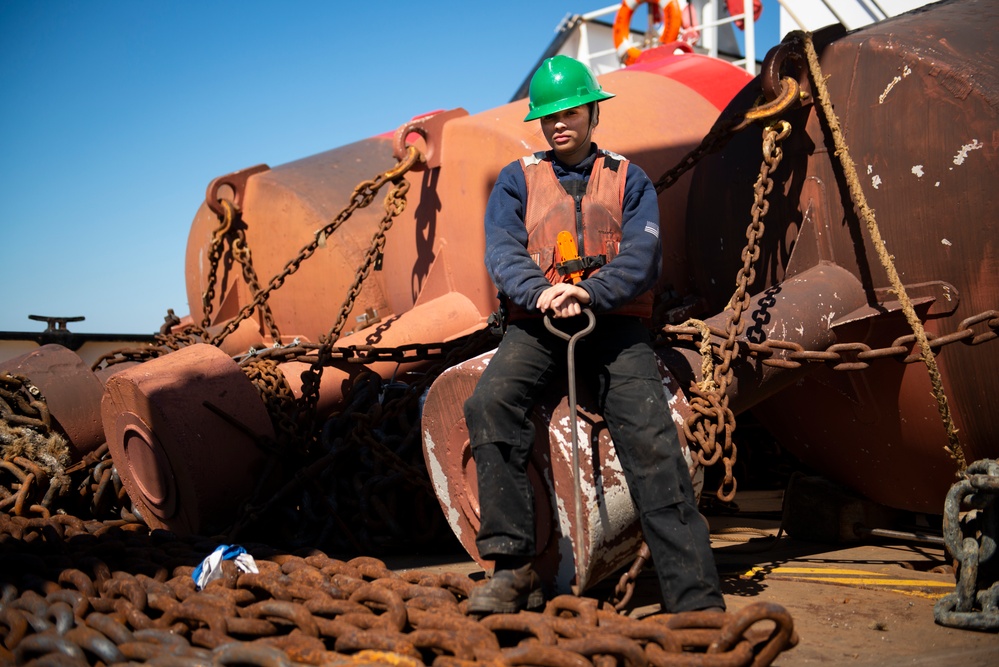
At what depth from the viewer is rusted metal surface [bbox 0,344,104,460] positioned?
189 inches

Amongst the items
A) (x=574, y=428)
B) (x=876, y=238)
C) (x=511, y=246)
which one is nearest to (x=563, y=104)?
(x=511, y=246)

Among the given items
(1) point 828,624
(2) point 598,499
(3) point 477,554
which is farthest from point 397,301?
(1) point 828,624

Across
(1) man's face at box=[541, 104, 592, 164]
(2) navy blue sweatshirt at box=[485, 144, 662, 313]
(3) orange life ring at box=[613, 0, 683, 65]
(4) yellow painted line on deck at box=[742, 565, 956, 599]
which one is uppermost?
(3) orange life ring at box=[613, 0, 683, 65]

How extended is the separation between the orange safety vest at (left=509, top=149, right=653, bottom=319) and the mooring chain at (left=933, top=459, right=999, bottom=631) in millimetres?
1068

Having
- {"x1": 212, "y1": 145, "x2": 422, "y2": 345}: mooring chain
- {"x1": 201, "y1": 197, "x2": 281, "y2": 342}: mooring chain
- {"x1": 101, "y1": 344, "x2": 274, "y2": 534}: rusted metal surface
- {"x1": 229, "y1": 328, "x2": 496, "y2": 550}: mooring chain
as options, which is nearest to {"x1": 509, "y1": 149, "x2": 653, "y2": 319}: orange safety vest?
{"x1": 229, "y1": 328, "x2": 496, "y2": 550}: mooring chain

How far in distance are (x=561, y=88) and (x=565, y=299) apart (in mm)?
715

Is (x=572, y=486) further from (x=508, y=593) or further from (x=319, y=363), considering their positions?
(x=319, y=363)

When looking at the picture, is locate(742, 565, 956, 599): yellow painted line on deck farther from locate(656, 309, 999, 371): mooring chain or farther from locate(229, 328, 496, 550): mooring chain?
locate(229, 328, 496, 550): mooring chain

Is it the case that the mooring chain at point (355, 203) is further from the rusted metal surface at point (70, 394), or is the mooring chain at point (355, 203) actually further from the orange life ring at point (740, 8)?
the orange life ring at point (740, 8)

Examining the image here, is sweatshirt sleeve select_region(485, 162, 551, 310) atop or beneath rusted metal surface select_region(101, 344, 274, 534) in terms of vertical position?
atop

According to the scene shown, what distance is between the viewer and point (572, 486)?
2.83 meters

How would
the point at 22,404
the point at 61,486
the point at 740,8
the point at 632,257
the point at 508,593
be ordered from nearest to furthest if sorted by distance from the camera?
the point at 508,593 < the point at 632,257 < the point at 61,486 < the point at 22,404 < the point at 740,8

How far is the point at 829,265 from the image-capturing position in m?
3.50

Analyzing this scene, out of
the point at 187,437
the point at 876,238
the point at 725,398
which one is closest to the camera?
the point at 725,398
